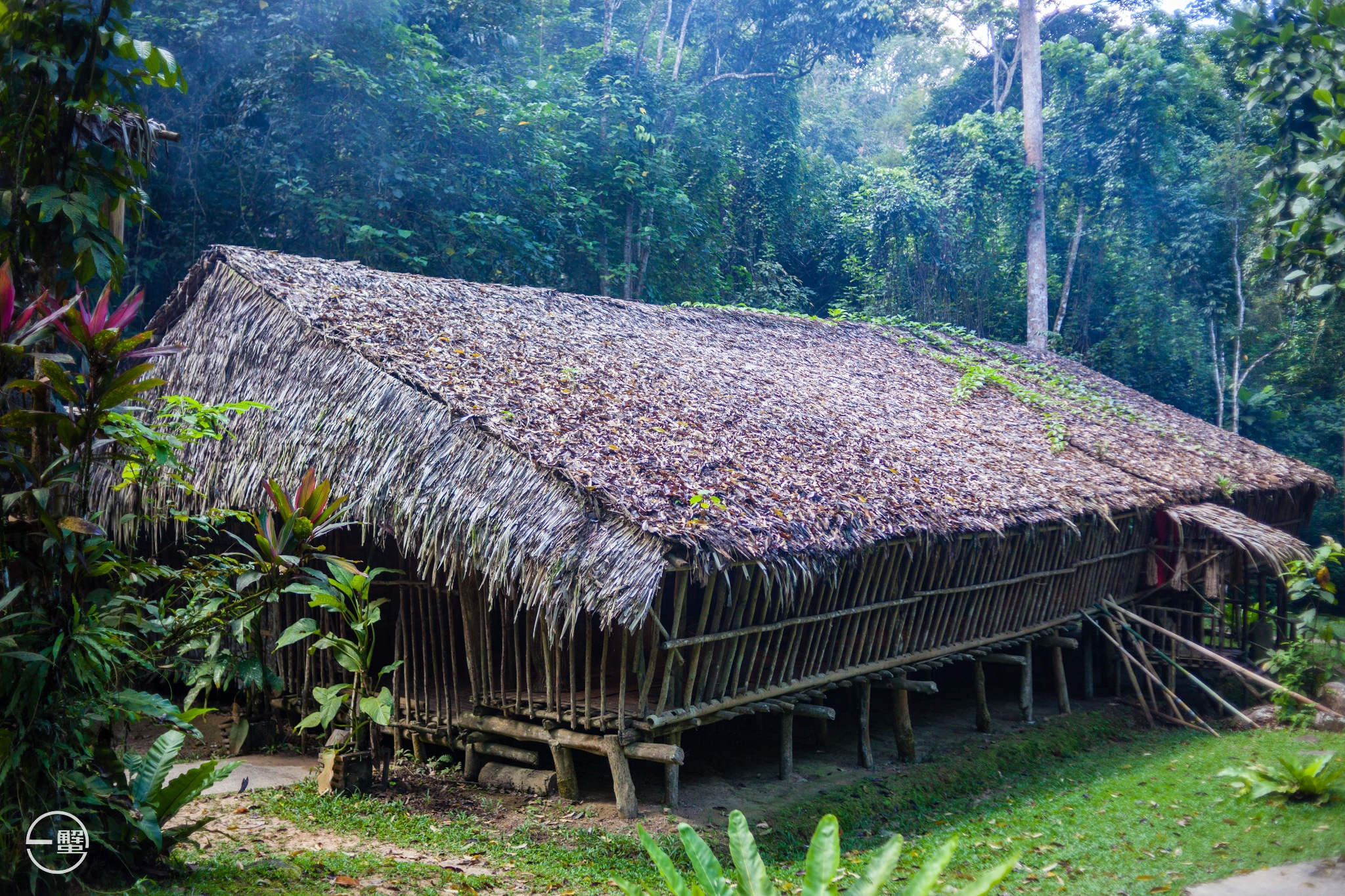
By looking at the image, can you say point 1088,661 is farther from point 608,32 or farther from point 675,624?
point 608,32

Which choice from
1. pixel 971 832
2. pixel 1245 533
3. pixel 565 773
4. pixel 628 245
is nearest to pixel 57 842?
pixel 565 773

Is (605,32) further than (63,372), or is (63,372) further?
(605,32)

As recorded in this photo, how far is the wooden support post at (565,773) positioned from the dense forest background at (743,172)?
9.58m

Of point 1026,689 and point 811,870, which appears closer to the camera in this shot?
point 811,870

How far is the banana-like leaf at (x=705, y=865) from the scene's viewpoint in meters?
3.45

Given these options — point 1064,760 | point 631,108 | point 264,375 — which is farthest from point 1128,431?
point 264,375

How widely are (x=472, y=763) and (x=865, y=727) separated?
356cm

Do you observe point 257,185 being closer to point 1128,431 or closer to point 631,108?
point 631,108

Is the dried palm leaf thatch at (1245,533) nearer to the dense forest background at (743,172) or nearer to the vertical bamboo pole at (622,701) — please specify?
the dense forest background at (743,172)

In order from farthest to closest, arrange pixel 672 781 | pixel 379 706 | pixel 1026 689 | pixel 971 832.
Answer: pixel 1026 689
pixel 971 832
pixel 672 781
pixel 379 706

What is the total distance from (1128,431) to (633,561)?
11.0 m

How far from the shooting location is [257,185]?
14.4m

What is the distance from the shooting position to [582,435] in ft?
23.7

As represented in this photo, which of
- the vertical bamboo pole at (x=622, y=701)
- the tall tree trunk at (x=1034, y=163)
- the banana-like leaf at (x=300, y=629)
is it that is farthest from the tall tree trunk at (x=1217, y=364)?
the banana-like leaf at (x=300, y=629)
